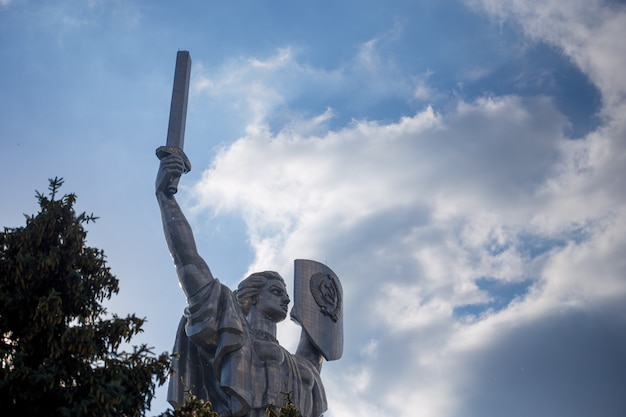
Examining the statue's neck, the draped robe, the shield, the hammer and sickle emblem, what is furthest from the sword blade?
the hammer and sickle emblem

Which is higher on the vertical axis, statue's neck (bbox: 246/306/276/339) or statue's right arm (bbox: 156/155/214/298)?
statue's right arm (bbox: 156/155/214/298)

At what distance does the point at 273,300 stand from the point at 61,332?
21.7 ft

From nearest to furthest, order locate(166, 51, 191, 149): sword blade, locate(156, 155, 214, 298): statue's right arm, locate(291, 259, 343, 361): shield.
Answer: locate(156, 155, 214, 298): statue's right arm
locate(166, 51, 191, 149): sword blade
locate(291, 259, 343, 361): shield

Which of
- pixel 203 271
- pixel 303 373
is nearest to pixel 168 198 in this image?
pixel 203 271

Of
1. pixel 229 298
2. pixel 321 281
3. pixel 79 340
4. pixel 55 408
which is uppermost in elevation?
pixel 321 281

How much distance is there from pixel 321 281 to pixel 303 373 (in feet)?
7.40

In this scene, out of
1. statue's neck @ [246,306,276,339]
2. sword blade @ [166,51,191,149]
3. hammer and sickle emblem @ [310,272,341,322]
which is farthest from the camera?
hammer and sickle emblem @ [310,272,341,322]

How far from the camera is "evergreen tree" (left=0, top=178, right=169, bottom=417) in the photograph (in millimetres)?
9859

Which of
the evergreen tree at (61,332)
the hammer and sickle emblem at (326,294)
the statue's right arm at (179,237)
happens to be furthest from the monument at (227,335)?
the evergreen tree at (61,332)

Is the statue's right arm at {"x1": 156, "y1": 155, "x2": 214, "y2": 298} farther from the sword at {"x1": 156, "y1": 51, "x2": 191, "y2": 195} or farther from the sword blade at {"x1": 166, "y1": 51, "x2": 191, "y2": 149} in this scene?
the sword blade at {"x1": 166, "y1": 51, "x2": 191, "y2": 149}

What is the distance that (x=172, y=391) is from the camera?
15.8 metres

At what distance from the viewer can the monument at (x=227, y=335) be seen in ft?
50.1

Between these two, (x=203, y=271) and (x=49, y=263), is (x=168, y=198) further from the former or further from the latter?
(x=49, y=263)

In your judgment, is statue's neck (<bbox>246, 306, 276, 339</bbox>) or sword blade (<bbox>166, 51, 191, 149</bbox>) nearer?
sword blade (<bbox>166, 51, 191, 149</bbox>)
